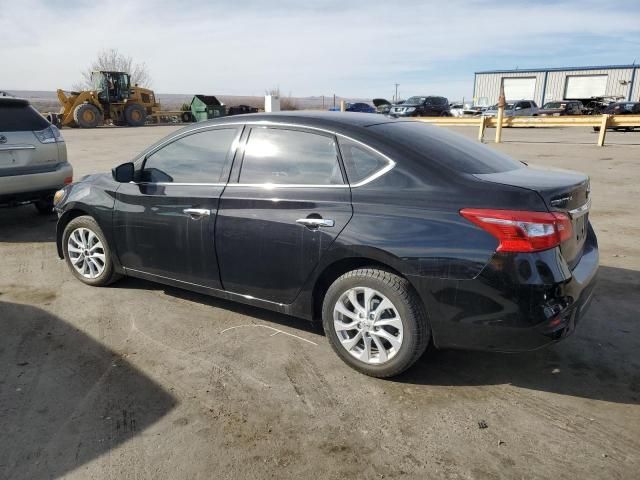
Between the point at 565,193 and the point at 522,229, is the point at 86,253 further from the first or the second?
the point at 565,193

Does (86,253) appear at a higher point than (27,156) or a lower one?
lower

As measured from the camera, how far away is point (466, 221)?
2.75 metres

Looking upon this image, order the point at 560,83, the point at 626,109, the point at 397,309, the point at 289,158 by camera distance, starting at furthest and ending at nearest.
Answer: the point at 560,83 < the point at 626,109 < the point at 289,158 < the point at 397,309

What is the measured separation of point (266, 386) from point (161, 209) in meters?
1.68

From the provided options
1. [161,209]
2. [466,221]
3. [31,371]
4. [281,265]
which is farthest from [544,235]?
[31,371]

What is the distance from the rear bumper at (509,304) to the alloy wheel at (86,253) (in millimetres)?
3057

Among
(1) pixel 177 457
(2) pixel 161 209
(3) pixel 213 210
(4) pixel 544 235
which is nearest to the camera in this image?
(1) pixel 177 457

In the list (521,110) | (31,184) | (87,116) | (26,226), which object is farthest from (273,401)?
(521,110)

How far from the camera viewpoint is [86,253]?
4645 mm

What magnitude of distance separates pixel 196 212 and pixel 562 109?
3724 cm

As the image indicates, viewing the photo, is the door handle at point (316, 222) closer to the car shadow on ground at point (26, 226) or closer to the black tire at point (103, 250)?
the black tire at point (103, 250)

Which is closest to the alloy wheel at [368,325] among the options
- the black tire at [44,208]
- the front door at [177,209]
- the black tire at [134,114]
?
the front door at [177,209]

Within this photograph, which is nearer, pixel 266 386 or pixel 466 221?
pixel 466 221

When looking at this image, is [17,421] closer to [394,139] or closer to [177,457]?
[177,457]
